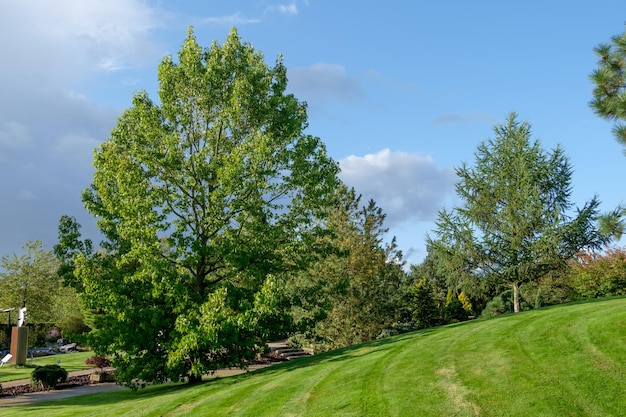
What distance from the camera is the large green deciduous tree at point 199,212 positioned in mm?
17234

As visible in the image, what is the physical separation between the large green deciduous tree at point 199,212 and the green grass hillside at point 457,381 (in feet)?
6.34

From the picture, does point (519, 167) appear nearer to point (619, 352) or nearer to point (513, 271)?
point (513, 271)

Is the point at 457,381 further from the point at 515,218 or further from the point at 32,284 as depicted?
the point at 32,284

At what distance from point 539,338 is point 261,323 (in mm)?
9256

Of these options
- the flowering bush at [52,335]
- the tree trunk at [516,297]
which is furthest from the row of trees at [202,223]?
the flowering bush at [52,335]

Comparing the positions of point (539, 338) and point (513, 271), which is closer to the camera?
point (539, 338)

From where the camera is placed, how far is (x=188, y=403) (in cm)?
1392

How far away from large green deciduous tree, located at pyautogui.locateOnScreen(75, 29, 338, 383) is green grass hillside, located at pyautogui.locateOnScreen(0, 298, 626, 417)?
193 cm

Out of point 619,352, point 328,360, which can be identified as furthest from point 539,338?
point 328,360

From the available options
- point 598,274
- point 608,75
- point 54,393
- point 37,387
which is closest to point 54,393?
point 54,393

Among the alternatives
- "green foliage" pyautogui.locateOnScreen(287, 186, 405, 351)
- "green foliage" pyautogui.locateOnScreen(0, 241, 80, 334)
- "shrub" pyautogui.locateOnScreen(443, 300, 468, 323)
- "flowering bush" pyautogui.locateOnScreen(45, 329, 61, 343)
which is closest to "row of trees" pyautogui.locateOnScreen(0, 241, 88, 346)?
"green foliage" pyautogui.locateOnScreen(0, 241, 80, 334)

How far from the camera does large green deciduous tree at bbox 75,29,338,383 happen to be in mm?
17234

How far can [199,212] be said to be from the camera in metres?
19.7

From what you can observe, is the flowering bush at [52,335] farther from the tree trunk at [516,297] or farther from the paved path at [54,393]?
the tree trunk at [516,297]
